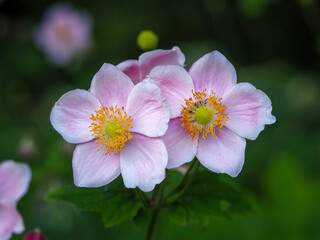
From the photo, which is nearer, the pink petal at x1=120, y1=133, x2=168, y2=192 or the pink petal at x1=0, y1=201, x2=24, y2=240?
the pink petal at x1=120, y1=133, x2=168, y2=192

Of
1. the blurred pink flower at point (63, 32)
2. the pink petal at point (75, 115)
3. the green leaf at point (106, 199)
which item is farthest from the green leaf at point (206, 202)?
the blurred pink flower at point (63, 32)

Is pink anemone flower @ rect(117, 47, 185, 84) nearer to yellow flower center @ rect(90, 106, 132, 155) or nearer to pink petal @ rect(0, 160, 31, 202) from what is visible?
yellow flower center @ rect(90, 106, 132, 155)

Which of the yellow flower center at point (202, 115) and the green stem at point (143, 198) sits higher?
the yellow flower center at point (202, 115)

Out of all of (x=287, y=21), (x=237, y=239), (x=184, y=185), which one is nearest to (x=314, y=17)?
(x=287, y=21)

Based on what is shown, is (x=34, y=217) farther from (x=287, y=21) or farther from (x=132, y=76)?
(x=287, y=21)

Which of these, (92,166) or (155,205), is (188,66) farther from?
(92,166)

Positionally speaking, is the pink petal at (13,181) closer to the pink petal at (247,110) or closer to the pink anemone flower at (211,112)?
the pink anemone flower at (211,112)

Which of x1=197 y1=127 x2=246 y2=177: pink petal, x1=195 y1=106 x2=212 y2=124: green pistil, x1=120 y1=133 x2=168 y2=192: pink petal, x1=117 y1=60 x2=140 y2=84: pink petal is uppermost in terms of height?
x1=117 y1=60 x2=140 y2=84: pink petal

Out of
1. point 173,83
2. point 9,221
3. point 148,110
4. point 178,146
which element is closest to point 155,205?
point 178,146

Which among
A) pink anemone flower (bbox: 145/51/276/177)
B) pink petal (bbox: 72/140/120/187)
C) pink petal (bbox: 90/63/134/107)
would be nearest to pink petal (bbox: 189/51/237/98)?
pink anemone flower (bbox: 145/51/276/177)
